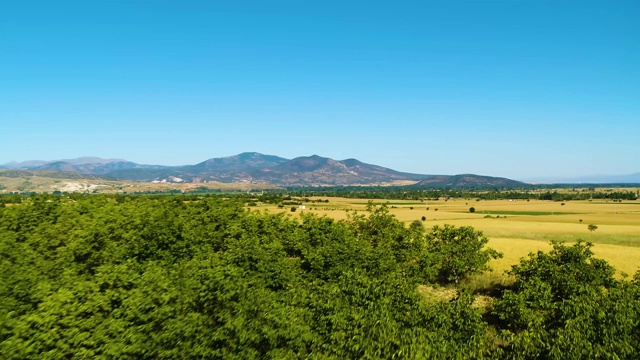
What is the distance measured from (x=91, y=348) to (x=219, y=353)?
734cm

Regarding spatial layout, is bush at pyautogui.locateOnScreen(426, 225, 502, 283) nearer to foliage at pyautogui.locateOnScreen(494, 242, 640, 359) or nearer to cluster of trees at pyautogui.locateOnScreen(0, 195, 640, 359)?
Answer: cluster of trees at pyautogui.locateOnScreen(0, 195, 640, 359)

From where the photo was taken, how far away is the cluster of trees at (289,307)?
19891 mm

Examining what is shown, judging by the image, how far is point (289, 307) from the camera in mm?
24047

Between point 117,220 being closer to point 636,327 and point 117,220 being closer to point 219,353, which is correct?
point 219,353

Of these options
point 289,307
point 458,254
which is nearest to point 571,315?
point 289,307

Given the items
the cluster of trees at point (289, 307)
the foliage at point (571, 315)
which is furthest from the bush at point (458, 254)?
the foliage at point (571, 315)

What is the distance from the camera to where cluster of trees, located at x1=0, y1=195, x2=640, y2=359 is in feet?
65.3

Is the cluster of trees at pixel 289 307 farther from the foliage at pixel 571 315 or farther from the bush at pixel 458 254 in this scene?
the bush at pixel 458 254

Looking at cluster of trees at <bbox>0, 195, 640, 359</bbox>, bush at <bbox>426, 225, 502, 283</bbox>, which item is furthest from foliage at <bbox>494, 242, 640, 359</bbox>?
bush at <bbox>426, 225, 502, 283</bbox>

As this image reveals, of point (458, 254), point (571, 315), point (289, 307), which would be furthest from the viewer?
point (458, 254)

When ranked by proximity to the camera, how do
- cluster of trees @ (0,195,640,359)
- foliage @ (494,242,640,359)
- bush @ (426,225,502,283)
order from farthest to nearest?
bush @ (426,225,502,283) < cluster of trees @ (0,195,640,359) < foliage @ (494,242,640,359)

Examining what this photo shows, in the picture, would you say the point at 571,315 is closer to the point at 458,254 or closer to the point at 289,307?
the point at 289,307

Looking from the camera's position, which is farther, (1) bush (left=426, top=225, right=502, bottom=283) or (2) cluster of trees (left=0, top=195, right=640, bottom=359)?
(1) bush (left=426, top=225, right=502, bottom=283)

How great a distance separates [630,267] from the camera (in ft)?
179
